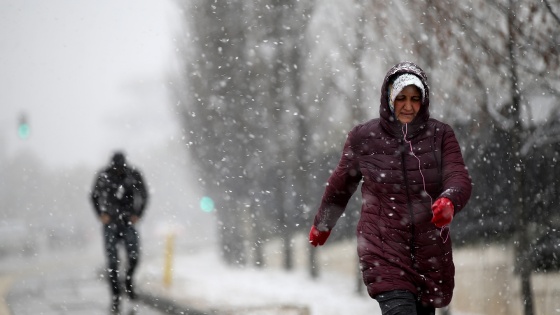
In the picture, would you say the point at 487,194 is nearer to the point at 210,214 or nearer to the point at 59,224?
the point at 210,214

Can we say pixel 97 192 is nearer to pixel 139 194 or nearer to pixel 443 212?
pixel 139 194

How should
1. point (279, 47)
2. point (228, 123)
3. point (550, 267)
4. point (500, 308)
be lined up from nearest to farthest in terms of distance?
point (550, 267) < point (500, 308) < point (279, 47) < point (228, 123)

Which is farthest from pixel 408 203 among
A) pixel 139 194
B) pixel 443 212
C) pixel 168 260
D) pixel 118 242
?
pixel 168 260

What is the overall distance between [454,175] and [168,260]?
5.70m

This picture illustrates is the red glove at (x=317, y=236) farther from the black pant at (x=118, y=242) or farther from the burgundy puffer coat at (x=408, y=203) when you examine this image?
the black pant at (x=118, y=242)

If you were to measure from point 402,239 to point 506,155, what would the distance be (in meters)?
2.81

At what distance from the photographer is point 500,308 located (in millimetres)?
5754

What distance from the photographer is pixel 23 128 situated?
1477 cm

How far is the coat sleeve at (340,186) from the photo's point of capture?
3.24m

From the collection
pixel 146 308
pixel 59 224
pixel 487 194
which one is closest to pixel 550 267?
pixel 487 194

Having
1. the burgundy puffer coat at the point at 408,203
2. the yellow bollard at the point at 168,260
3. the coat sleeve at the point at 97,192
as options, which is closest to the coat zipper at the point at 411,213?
the burgundy puffer coat at the point at 408,203

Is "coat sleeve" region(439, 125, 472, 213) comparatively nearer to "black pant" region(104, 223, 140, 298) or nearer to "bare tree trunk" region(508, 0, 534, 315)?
"bare tree trunk" region(508, 0, 534, 315)

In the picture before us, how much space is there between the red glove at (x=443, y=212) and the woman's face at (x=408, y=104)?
509mm

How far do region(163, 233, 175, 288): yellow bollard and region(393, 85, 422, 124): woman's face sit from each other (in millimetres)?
5228
